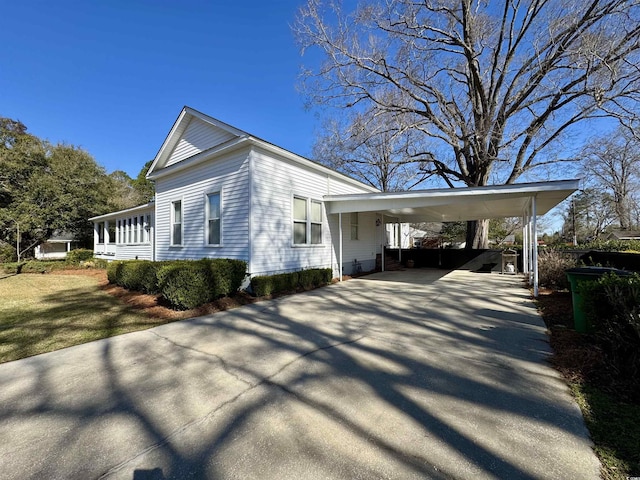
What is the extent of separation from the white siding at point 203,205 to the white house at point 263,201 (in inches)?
1.2

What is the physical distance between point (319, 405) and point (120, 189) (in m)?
36.1

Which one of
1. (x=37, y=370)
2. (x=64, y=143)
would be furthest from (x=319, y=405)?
(x=64, y=143)

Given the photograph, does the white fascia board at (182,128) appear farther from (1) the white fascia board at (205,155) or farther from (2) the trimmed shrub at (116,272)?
(2) the trimmed shrub at (116,272)

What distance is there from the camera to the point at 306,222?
1023 centimetres

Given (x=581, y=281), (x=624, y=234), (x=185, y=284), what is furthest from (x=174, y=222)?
(x=624, y=234)

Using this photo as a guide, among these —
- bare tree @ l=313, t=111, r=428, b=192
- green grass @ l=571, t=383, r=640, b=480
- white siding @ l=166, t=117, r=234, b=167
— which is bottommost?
green grass @ l=571, t=383, r=640, b=480

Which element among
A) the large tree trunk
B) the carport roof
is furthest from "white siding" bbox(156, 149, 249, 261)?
the large tree trunk

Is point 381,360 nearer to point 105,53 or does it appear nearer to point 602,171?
point 105,53

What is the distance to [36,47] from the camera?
10969mm

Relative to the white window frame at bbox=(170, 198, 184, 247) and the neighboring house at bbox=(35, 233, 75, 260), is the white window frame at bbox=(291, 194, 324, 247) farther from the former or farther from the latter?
the neighboring house at bbox=(35, 233, 75, 260)

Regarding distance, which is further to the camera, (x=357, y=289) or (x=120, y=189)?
(x=120, y=189)

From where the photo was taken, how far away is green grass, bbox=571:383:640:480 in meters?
1.87

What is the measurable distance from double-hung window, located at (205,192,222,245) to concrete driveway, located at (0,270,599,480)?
4.80 meters

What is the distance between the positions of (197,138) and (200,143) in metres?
0.26
